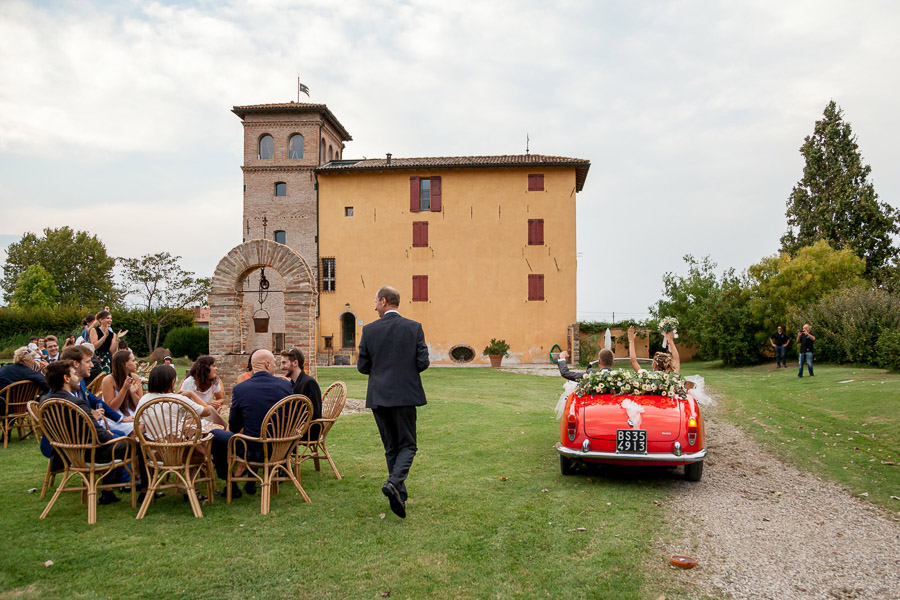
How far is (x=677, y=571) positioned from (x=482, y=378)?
1737 cm

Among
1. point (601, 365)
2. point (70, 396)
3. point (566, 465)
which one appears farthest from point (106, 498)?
point (601, 365)

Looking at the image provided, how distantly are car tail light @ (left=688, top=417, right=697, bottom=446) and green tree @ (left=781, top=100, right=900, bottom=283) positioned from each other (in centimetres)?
3587

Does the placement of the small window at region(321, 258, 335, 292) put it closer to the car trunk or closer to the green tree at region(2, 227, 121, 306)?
the car trunk

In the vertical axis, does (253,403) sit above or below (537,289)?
below

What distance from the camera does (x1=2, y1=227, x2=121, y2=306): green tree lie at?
55.3 metres

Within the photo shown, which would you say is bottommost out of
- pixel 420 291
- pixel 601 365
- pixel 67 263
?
pixel 601 365

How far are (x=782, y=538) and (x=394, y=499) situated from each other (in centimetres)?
303

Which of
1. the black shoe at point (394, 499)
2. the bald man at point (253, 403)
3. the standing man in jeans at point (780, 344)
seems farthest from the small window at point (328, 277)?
the black shoe at point (394, 499)

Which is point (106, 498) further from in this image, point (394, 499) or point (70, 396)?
point (394, 499)

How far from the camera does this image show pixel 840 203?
37.3 meters

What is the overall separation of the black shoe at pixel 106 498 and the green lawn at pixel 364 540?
0.56 ft

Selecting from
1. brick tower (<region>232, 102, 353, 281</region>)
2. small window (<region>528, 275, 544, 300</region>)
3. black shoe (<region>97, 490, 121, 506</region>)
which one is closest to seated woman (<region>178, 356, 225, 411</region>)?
black shoe (<region>97, 490, 121, 506</region>)

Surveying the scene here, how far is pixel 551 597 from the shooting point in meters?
3.81

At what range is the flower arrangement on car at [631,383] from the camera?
686 cm
